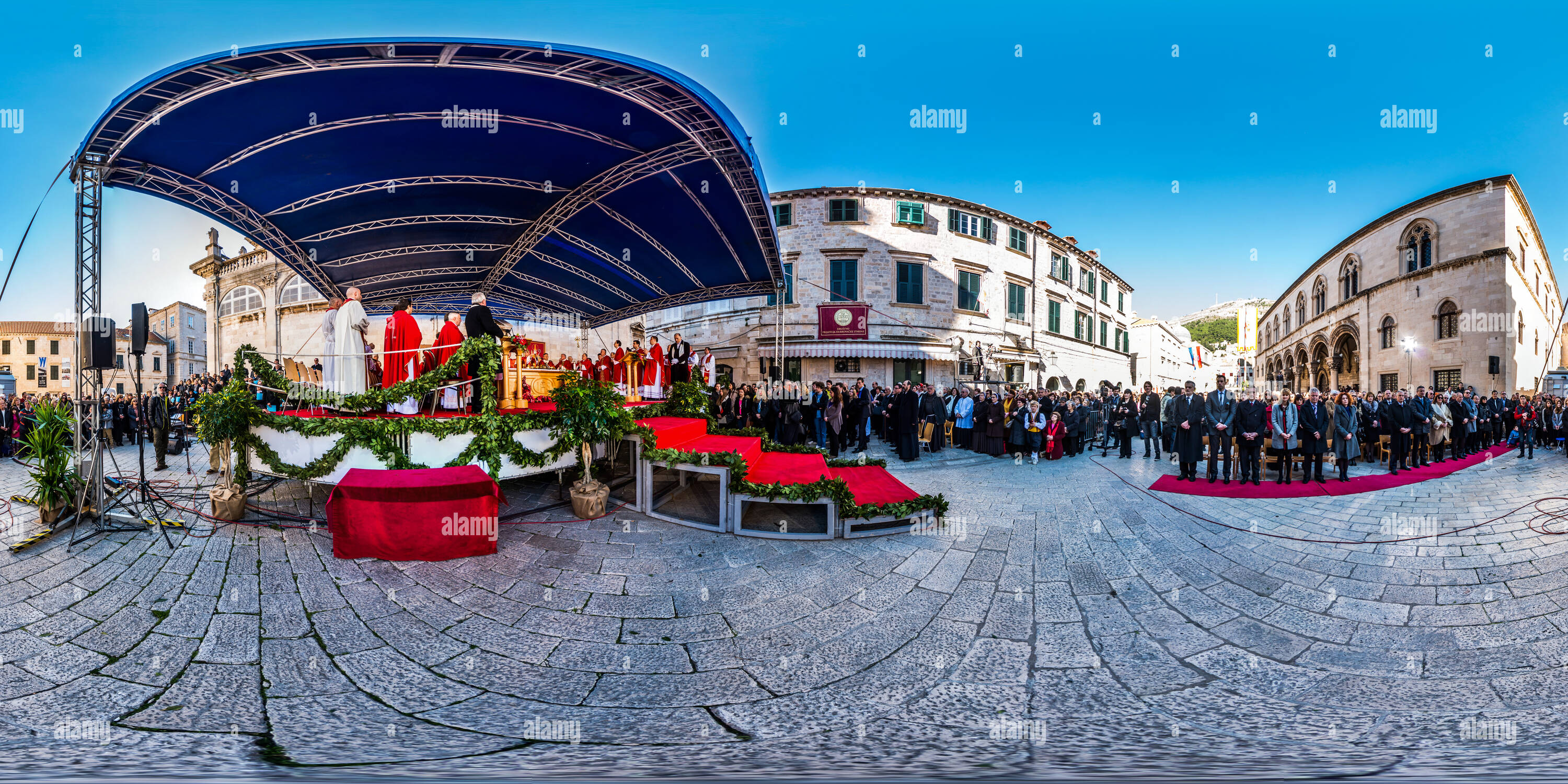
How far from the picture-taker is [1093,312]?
101ft

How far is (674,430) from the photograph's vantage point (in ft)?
28.3

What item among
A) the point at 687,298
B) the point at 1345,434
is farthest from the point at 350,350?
the point at 1345,434

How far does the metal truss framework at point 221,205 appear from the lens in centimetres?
694

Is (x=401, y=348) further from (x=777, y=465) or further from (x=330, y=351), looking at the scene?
(x=777, y=465)

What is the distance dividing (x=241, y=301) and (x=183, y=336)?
1039 inches

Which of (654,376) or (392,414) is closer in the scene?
(392,414)

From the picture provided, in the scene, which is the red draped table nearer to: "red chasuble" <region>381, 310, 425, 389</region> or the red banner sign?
"red chasuble" <region>381, 310, 425, 389</region>

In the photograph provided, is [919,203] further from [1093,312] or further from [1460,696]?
[1460,696]

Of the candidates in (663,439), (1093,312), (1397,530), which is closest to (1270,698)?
(1397,530)

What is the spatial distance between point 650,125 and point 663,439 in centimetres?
419

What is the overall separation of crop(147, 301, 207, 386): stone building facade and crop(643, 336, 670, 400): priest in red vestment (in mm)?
54250

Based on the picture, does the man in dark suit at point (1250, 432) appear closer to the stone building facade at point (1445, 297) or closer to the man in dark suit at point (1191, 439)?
the man in dark suit at point (1191, 439)

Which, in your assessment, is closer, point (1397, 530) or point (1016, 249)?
point (1397, 530)

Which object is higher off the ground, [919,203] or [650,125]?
[919,203]
